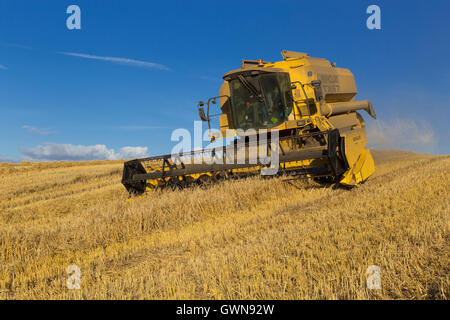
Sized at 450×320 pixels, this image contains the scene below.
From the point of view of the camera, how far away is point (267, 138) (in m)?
8.45

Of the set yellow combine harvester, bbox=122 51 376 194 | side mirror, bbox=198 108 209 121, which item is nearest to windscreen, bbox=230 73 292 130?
yellow combine harvester, bbox=122 51 376 194

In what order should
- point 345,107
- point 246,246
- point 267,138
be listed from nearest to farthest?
point 246,246 < point 267,138 < point 345,107

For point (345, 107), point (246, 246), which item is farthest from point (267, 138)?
point (246, 246)

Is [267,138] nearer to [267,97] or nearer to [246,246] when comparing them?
[267,97]

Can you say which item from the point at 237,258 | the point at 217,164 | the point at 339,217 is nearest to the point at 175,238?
the point at 237,258

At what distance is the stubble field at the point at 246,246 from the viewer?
9.17ft

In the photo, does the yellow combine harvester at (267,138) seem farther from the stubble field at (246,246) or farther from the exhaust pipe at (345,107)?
the stubble field at (246,246)

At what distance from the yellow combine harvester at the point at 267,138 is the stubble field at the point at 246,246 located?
0.63m

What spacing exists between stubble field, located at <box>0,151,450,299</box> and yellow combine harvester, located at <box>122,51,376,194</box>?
2.07 ft

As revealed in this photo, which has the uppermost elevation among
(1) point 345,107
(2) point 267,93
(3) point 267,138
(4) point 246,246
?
(2) point 267,93

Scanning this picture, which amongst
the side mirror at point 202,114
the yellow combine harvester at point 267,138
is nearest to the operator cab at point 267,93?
the yellow combine harvester at point 267,138

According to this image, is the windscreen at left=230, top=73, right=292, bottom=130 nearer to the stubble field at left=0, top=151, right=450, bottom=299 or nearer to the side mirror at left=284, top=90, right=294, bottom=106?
the side mirror at left=284, top=90, right=294, bottom=106

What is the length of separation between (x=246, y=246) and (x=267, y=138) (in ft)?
15.7
